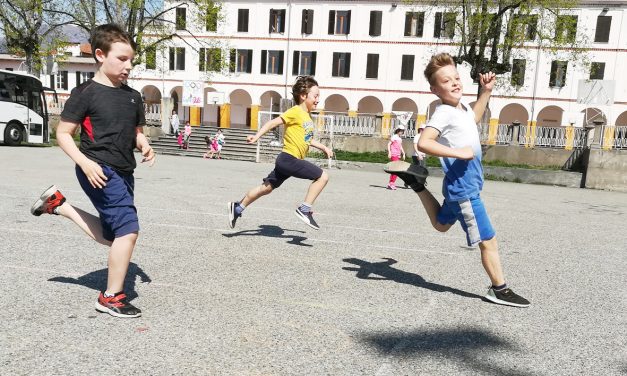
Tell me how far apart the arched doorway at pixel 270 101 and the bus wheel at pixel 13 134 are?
2364cm

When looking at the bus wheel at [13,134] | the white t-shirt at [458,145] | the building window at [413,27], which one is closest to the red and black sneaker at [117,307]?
the white t-shirt at [458,145]

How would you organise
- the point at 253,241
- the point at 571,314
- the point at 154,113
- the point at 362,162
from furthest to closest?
the point at 154,113, the point at 362,162, the point at 253,241, the point at 571,314

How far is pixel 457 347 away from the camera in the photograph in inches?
126

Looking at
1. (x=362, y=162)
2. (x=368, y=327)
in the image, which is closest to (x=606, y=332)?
(x=368, y=327)

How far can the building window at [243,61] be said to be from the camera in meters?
44.6

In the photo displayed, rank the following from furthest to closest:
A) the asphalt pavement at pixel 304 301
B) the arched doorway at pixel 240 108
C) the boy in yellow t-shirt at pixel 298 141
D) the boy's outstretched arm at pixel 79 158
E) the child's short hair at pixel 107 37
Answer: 1. the arched doorway at pixel 240 108
2. the boy in yellow t-shirt at pixel 298 141
3. the child's short hair at pixel 107 37
4. the boy's outstretched arm at pixel 79 158
5. the asphalt pavement at pixel 304 301

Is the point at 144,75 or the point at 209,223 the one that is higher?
the point at 144,75

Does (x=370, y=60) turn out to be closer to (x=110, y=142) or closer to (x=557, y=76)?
(x=557, y=76)

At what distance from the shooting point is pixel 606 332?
3.61 meters

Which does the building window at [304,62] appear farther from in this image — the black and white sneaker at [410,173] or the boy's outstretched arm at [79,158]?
the boy's outstretched arm at [79,158]

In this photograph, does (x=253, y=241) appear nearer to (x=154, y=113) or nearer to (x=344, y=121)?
(x=344, y=121)

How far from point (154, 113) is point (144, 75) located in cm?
1937

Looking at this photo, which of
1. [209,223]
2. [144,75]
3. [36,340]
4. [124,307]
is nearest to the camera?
[36,340]

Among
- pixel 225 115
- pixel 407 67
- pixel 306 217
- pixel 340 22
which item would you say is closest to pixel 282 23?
pixel 340 22
